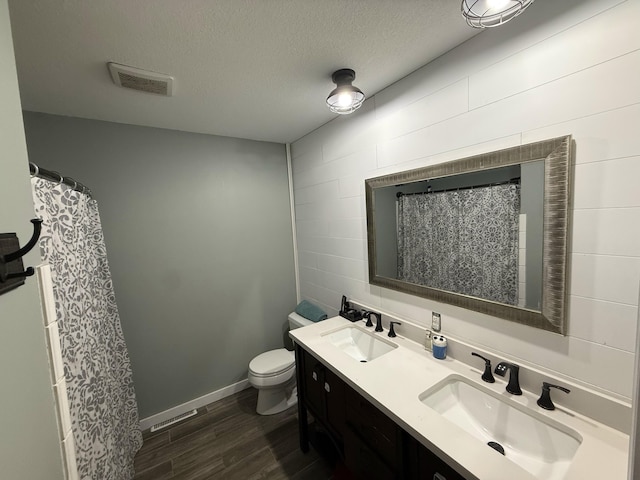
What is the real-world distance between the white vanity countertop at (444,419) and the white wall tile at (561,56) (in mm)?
1252

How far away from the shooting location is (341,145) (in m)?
1.93

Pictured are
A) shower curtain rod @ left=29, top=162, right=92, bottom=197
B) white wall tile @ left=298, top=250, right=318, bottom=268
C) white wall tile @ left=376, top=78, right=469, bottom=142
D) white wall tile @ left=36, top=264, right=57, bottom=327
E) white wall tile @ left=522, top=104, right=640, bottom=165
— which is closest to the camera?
white wall tile @ left=36, top=264, right=57, bottom=327

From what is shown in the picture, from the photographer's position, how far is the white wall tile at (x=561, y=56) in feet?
2.63

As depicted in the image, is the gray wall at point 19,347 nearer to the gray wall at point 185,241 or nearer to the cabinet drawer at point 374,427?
the cabinet drawer at point 374,427

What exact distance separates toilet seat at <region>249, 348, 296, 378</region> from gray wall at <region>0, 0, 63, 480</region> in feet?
4.59

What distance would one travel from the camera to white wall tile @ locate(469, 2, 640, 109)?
0.80 m

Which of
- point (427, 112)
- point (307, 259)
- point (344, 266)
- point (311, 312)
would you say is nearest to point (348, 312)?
point (344, 266)

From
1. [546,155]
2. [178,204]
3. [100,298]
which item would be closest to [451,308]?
[546,155]

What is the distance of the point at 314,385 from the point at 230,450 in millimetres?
865

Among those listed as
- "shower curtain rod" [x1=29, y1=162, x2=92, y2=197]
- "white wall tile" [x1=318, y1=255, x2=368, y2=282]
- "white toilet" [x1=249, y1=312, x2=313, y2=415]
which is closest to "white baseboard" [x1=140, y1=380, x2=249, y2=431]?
"white toilet" [x1=249, y1=312, x2=313, y2=415]

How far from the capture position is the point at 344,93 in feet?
4.37

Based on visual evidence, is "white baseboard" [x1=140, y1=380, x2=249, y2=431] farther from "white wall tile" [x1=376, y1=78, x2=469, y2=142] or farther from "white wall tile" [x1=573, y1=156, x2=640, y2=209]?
"white wall tile" [x1=573, y1=156, x2=640, y2=209]

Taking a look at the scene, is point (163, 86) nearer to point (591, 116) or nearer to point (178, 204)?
point (178, 204)

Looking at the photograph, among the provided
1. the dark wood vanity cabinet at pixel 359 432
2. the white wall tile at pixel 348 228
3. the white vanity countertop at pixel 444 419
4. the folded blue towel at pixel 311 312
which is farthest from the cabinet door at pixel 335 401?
the white wall tile at pixel 348 228
